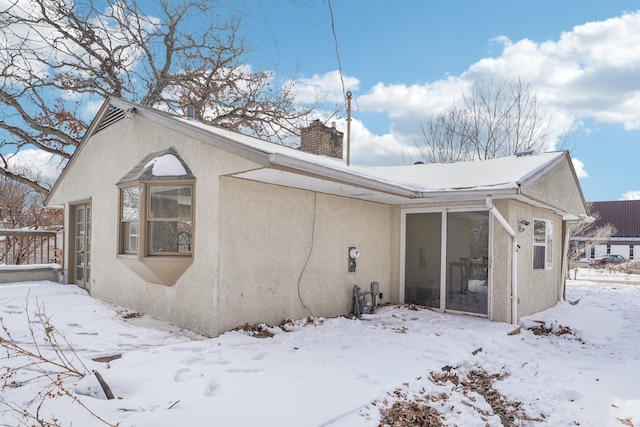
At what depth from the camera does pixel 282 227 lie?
628cm

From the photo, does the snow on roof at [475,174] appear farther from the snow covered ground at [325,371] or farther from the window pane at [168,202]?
the window pane at [168,202]

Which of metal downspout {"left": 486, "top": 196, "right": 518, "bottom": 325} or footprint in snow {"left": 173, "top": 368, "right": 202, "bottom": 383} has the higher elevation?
metal downspout {"left": 486, "top": 196, "right": 518, "bottom": 325}

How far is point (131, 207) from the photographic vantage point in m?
6.57

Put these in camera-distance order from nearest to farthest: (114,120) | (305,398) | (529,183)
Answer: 1. (305,398)
2. (529,183)
3. (114,120)

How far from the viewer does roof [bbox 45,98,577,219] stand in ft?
16.4

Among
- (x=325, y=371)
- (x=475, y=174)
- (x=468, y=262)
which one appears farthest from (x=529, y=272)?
(x=325, y=371)

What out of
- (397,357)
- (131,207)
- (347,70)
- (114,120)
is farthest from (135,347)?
(114,120)

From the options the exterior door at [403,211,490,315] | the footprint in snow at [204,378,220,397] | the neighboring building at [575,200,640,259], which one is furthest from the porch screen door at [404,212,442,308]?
the neighboring building at [575,200,640,259]

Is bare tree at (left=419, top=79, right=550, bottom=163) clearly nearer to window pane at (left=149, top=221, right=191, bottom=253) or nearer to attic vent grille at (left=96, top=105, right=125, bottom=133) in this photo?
attic vent grille at (left=96, top=105, right=125, bottom=133)

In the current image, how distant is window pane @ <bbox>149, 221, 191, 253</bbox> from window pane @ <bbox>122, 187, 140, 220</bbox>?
0.37 m

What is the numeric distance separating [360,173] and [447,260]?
282 cm

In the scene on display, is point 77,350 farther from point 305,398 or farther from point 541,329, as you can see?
point 541,329

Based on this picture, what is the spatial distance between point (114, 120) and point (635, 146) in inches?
677

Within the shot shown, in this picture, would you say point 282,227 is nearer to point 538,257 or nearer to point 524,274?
point 524,274
